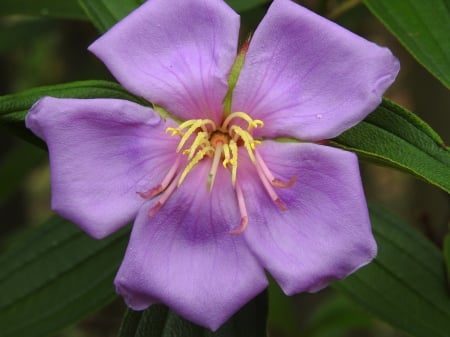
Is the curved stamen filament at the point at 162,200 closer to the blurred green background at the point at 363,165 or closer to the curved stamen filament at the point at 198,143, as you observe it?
the curved stamen filament at the point at 198,143

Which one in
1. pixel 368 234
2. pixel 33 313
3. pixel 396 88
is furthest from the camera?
pixel 396 88

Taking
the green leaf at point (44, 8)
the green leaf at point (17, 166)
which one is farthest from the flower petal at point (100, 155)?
the green leaf at point (17, 166)

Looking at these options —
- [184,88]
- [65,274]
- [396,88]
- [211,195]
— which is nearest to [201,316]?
[211,195]

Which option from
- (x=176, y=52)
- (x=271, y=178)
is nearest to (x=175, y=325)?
(x=271, y=178)

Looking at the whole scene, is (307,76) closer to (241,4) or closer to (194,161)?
(194,161)

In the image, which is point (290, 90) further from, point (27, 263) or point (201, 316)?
point (27, 263)

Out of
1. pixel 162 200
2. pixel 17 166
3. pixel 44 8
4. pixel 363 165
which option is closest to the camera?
pixel 162 200

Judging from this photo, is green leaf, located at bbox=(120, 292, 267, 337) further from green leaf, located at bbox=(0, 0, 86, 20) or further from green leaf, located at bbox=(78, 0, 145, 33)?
green leaf, located at bbox=(0, 0, 86, 20)
